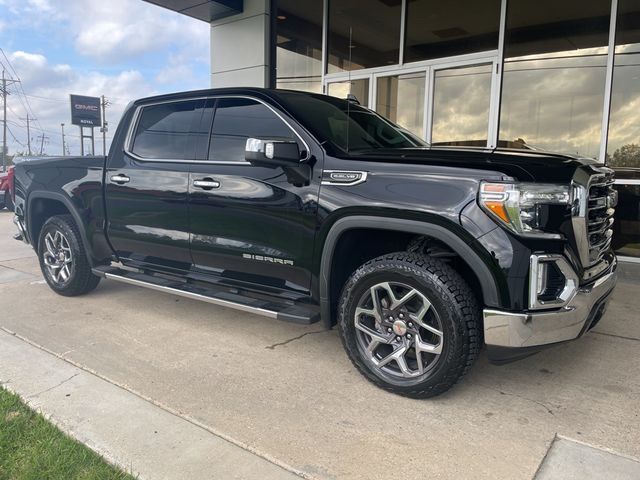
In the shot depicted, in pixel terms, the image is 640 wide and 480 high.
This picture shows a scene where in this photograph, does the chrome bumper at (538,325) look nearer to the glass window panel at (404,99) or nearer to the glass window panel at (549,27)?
the glass window panel at (549,27)

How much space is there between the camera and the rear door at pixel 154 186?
4.21 m

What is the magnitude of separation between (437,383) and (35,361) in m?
2.85

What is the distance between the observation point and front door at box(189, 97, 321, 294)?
3.50m

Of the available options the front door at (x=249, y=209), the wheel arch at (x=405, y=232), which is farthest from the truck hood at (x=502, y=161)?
the front door at (x=249, y=209)

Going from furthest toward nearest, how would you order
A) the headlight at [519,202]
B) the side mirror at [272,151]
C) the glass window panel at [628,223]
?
the glass window panel at [628,223], the side mirror at [272,151], the headlight at [519,202]

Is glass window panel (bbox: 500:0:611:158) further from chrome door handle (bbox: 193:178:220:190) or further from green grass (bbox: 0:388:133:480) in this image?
green grass (bbox: 0:388:133:480)

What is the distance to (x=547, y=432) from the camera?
109 inches

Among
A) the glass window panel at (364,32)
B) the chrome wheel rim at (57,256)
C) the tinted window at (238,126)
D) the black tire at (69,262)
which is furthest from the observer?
the glass window panel at (364,32)

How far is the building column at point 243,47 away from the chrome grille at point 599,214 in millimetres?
7738

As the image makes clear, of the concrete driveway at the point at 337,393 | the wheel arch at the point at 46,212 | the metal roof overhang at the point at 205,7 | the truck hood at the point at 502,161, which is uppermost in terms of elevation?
the metal roof overhang at the point at 205,7

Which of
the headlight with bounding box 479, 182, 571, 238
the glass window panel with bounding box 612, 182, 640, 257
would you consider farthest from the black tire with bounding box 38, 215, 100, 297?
the glass window panel with bounding box 612, 182, 640, 257

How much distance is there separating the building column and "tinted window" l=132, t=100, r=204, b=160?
18.5 ft

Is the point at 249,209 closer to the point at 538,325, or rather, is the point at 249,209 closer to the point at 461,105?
the point at 538,325

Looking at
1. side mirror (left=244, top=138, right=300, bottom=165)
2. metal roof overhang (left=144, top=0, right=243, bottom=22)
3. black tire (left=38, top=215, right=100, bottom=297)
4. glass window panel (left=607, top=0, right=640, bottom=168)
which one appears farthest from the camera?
metal roof overhang (left=144, top=0, right=243, bottom=22)
